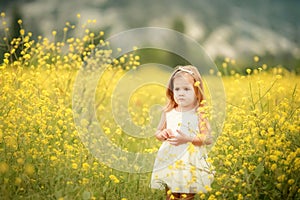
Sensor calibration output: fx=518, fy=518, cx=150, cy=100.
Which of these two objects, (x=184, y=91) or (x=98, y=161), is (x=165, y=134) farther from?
(x=98, y=161)

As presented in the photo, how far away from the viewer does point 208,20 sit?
19.5m

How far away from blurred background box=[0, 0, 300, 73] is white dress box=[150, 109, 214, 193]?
12.4ft

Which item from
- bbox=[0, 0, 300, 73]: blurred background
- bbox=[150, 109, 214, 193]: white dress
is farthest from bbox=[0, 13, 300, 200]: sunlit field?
bbox=[0, 0, 300, 73]: blurred background

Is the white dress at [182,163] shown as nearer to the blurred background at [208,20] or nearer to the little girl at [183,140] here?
the little girl at [183,140]

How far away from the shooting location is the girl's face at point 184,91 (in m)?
4.02

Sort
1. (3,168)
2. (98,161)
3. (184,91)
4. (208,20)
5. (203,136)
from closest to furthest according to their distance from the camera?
(3,168), (203,136), (184,91), (98,161), (208,20)

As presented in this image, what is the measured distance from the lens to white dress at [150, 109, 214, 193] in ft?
12.8

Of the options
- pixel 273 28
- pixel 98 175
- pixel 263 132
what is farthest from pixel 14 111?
pixel 273 28

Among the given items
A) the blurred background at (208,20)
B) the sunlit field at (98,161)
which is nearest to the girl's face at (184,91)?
the sunlit field at (98,161)

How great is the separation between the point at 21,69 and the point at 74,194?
1.87m

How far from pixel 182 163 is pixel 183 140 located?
17 cm

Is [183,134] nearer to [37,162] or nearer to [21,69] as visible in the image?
[37,162]

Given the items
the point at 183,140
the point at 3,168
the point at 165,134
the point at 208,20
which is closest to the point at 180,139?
the point at 183,140

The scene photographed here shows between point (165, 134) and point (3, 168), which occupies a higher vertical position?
point (165, 134)
